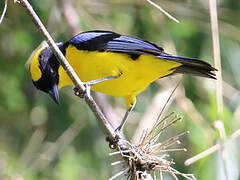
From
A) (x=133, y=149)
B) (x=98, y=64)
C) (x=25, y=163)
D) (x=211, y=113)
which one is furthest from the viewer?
(x=25, y=163)

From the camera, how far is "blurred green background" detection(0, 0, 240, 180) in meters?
5.14

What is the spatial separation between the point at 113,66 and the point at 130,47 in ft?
0.70

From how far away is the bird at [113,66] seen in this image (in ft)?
12.5

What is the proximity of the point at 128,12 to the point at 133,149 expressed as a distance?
3.30m

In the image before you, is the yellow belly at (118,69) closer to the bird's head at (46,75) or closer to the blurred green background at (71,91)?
the bird's head at (46,75)

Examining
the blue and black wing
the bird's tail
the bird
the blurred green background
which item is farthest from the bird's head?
the blurred green background

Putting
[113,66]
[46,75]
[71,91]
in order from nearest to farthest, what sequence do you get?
1. [113,66]
2. [46,75]
3. [71,91]

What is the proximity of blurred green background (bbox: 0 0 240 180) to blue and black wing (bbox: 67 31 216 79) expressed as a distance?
0.96m

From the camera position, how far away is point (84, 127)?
18.2 feet

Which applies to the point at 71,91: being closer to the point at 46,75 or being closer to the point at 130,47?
the point at 46,75

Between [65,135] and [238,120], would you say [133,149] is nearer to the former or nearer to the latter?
[238,120]

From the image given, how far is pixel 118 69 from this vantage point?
384cm

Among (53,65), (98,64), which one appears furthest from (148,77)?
(53,65)

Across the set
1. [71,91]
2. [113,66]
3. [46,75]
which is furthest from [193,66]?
[71,91]
